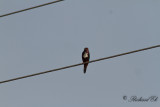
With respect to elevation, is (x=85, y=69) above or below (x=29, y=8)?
below

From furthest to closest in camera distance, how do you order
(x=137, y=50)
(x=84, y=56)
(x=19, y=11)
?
(x=84, y=56) < (x=19, y=11) < (x=137, y=50)

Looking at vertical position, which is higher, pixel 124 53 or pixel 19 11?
pixel 19 11

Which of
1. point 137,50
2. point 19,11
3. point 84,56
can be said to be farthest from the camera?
point 84,56

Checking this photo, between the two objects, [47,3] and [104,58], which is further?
[47,3]

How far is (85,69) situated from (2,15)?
20.1 ft

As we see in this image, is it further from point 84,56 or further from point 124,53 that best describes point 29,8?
point 84,56

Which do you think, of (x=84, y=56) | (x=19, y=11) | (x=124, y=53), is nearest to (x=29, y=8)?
(x=19, y=11)

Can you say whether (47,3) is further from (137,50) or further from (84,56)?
(84,56)

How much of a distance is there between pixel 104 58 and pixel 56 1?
1.78 m

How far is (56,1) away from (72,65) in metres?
1.57

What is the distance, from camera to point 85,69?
15328mm

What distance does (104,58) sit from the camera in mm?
8695

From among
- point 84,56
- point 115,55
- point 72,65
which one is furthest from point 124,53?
point 84,56

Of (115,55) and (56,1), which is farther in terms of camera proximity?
(56,1)
